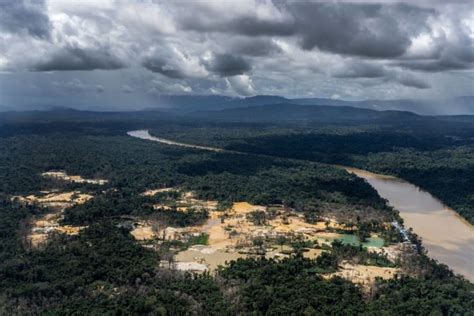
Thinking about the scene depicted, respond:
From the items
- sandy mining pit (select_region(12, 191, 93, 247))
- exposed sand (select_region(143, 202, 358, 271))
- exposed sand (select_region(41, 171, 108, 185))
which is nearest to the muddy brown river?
exposed sand (select_region(143, 202, 358, 271))

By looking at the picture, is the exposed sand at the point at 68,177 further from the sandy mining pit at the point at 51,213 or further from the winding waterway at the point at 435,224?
the winding waterway at the point at 435,224

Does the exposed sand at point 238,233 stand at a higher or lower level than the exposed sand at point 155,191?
lower

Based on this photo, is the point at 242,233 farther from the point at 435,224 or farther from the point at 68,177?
the point at 68,177

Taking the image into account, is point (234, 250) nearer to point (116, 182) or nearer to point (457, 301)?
point (457, 301)

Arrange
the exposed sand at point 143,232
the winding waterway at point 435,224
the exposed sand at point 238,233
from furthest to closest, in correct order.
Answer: the exposed sand at point 143,232, the winding waterway at point 435,224, the exposed sand at point 238,233

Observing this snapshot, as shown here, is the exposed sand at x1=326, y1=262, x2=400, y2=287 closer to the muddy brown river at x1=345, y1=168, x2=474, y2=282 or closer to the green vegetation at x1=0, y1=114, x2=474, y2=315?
the green vegetation at x1=0, y1=114, x2=474, y2=315

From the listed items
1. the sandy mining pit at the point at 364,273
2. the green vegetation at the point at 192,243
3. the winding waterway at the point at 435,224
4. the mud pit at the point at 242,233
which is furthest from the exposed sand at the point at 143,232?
the winding waterway at the point at 435,224

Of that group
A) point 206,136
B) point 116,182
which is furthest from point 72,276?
point 206,136

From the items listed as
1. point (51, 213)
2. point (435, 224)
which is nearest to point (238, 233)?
point (51, 213)

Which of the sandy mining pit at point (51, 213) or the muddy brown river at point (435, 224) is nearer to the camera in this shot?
the muddy brown river at point (435, 224)

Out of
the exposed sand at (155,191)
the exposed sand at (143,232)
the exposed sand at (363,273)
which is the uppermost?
the exposed sand at (155,191)
